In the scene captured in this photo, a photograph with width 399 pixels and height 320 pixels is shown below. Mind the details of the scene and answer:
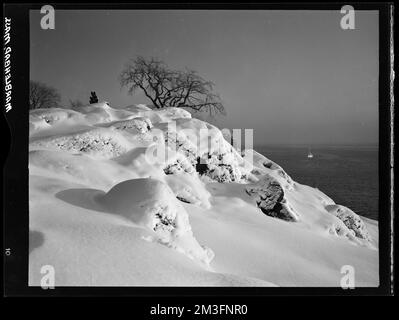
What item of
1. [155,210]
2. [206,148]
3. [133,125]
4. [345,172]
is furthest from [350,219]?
[133,125]

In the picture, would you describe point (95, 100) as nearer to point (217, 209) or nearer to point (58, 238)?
point (217, 209)

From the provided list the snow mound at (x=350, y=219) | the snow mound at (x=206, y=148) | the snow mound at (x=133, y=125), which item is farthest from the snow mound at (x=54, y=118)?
the snow mound at (x=350, y=219)

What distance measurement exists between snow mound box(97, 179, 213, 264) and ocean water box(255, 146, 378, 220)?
2.06 m

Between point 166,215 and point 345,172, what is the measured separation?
3.35 m

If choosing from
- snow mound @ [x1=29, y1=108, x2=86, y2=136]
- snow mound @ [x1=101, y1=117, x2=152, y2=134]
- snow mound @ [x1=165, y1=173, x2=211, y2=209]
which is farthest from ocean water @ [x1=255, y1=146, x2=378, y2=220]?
snow mound @ [x1=29, y1=108, x2=86, y2=136]

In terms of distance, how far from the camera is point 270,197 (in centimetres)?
610

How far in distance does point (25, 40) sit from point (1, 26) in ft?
0.90

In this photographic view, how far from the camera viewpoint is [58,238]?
2922mm

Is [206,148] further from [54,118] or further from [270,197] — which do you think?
[54,118]

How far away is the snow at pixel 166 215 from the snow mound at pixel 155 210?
0.01 meters

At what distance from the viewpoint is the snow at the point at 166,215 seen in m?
2.99

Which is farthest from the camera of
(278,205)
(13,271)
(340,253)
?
→ (278,205)

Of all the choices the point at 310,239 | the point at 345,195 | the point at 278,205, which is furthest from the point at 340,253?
the point at 278,205

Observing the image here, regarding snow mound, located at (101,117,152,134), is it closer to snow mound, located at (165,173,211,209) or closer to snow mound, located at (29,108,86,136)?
snow mound, located at (29,108,86,136)
